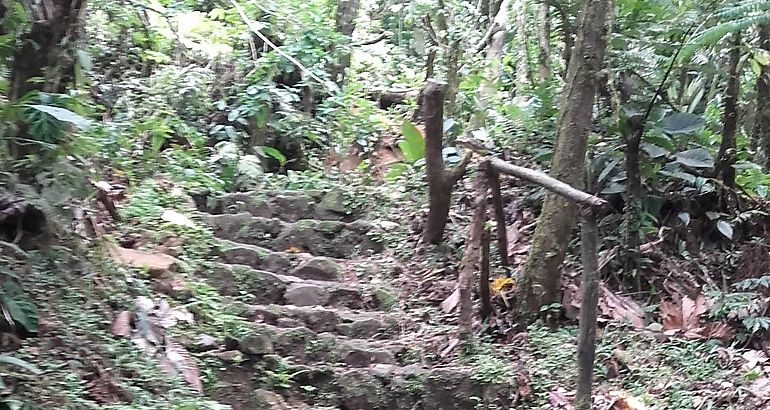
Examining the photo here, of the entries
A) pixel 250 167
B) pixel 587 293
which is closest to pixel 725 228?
pixel 587 293

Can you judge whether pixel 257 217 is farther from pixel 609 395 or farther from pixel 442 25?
pixel 442 25

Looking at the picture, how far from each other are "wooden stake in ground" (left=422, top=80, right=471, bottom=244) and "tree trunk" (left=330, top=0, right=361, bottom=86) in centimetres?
313

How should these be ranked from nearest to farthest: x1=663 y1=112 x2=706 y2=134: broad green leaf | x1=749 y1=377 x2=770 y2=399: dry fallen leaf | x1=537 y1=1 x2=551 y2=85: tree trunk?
1. x1=749 y1=377 x2=770 y2=399: dry fallen leaf
2. x1=663 y1=112 x2=706 y2=134: broad green leaf
3. x1=537 y1=1 x2=551 y2=85: tree trunk

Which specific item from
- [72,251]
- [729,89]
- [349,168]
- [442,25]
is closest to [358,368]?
[72,251]

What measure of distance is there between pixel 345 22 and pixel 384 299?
4377 mm

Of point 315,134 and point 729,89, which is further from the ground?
point 729,89

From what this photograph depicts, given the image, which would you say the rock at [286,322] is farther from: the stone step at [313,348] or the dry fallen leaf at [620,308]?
the dry fallen leaf at [620,308]

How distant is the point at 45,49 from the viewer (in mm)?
3447

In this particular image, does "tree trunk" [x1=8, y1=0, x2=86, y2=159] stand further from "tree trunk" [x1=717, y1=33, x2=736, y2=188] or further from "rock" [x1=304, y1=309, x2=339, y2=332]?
"tree trunk" [x1=717, y1=33, x2=736, y2=188]

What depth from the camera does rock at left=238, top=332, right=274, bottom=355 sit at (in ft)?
11.6

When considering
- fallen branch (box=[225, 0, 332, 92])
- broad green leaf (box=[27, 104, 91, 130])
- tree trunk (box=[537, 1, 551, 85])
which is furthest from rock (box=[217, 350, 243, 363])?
fallen branch (box=[225, 0, 332, 92])

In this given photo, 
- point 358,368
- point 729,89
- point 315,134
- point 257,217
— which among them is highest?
point 729,89

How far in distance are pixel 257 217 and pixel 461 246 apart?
1585mm

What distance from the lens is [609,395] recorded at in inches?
143
